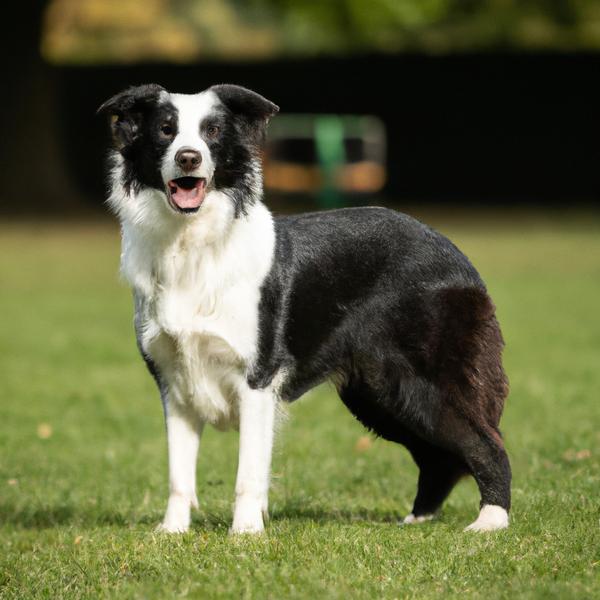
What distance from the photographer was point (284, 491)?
7.46 metres

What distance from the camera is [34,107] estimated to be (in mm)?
28766

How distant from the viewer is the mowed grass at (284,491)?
5340mm

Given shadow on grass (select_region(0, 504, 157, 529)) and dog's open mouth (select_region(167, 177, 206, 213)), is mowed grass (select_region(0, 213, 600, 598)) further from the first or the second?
dog's open mouth (select_region(167, 177, 206, 213))

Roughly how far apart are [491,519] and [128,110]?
257 centimetres

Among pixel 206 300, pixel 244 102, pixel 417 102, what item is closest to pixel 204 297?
pixel 206 300

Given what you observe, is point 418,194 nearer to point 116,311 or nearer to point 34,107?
point 34,107

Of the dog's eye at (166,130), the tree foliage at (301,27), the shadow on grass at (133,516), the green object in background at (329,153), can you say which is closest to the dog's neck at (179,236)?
the dog's eye at (166,130)

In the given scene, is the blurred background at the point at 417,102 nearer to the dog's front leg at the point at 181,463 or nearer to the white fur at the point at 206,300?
the dog's front leg at the point at 181,463

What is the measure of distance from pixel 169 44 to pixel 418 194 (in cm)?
862

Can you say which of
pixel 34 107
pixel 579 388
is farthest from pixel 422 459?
pixel 34 107

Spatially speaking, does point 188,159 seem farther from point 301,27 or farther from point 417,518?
point 301,27

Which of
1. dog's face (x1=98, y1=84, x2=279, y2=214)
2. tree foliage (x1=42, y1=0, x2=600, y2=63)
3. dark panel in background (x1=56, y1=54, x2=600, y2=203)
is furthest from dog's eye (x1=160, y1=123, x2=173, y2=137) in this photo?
dark panel in background (x1=56, y1=54, x2=600, y2=203)

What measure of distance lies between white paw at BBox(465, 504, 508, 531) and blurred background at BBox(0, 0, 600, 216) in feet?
81.3

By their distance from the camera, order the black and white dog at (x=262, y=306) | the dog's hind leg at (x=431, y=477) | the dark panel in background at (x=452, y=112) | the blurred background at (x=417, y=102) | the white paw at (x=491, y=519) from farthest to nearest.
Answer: the dark panel in background at (x=452, y=112) → the blurred background at (x=417, y=102) → the dog's hind leg at (x=431, y=477) → the white paw at (x=491, y=519) → the black and white dog at (x=262, y=306)
